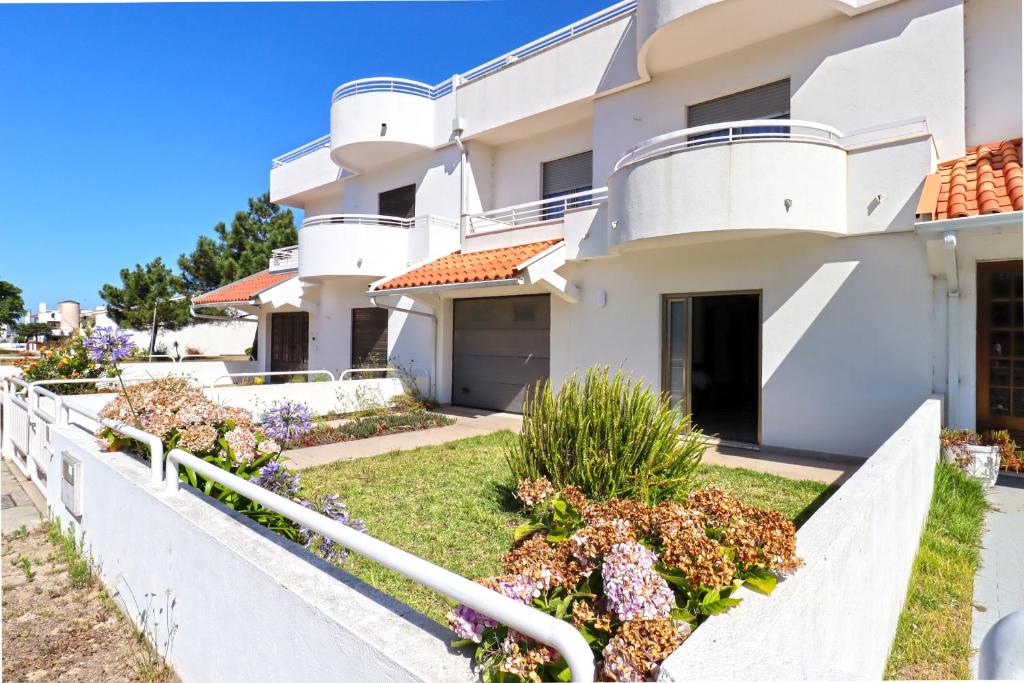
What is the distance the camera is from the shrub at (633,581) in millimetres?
1717

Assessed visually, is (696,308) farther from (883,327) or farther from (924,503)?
(924,503)

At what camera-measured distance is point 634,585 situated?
185 centimetres

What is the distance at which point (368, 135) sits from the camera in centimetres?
1541

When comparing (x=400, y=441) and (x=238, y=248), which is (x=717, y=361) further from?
(x=238, y=248)

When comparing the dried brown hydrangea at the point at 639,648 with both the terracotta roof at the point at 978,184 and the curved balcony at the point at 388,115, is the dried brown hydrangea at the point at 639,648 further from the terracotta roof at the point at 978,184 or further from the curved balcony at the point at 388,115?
the curved balcony at the point at 388,115

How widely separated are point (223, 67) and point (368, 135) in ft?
25.1

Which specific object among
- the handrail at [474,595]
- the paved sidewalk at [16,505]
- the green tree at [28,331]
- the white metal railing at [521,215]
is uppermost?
the white metal railing at [521,215]

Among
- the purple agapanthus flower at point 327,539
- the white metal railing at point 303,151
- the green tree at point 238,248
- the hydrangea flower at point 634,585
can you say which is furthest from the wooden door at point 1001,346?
the green tree at point 238,248

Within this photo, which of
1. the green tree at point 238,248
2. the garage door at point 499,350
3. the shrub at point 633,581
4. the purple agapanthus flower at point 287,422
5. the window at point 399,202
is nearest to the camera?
the shrub at point 633,581

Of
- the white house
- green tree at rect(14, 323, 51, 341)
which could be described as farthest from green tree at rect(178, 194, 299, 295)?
green tree at rect(14, 323, 51, 341)

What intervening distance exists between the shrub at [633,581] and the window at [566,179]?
36.4ft

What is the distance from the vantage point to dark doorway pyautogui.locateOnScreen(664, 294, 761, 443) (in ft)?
34.0

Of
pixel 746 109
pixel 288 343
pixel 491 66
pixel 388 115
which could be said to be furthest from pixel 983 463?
pixel 288 343

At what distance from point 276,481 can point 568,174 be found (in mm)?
11074
